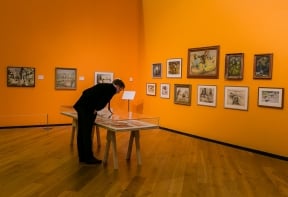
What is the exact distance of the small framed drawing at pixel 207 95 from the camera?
275 inches

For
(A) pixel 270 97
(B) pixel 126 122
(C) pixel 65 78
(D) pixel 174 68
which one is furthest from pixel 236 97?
(C) pixel 65 78

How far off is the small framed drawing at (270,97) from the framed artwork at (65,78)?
5.33m

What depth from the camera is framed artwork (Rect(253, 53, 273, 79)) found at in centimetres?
573

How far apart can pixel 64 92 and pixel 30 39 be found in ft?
5.77

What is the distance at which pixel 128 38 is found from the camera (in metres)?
9.56

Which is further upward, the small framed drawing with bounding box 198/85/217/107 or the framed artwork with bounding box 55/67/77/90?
the framed artwork with bounding box 55/67/77/90

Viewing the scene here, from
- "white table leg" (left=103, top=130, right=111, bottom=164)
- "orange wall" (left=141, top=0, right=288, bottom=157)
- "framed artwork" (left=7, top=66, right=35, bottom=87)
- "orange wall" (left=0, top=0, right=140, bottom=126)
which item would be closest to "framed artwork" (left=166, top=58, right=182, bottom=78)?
"orange wall" (left=141, top=0, right=288, bottom=157)

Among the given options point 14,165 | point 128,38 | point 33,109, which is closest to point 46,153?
point 14,165

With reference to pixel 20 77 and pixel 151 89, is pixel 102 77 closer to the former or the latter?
pixel 151 89

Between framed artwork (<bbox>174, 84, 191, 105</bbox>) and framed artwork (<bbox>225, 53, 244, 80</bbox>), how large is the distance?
52.6 inches

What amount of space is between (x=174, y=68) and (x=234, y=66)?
2.05m

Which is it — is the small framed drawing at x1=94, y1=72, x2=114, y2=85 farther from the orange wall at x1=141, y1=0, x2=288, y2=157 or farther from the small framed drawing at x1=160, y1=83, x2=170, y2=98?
the small framed drawing at x1=160, y1=83, x2=170, y2=98

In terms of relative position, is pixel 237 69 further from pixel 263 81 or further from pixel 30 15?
pixel 30 15

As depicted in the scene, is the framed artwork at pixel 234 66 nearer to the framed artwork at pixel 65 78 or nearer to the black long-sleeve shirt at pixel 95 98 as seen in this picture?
the black long-sleeve shirt at pixel 95 98
